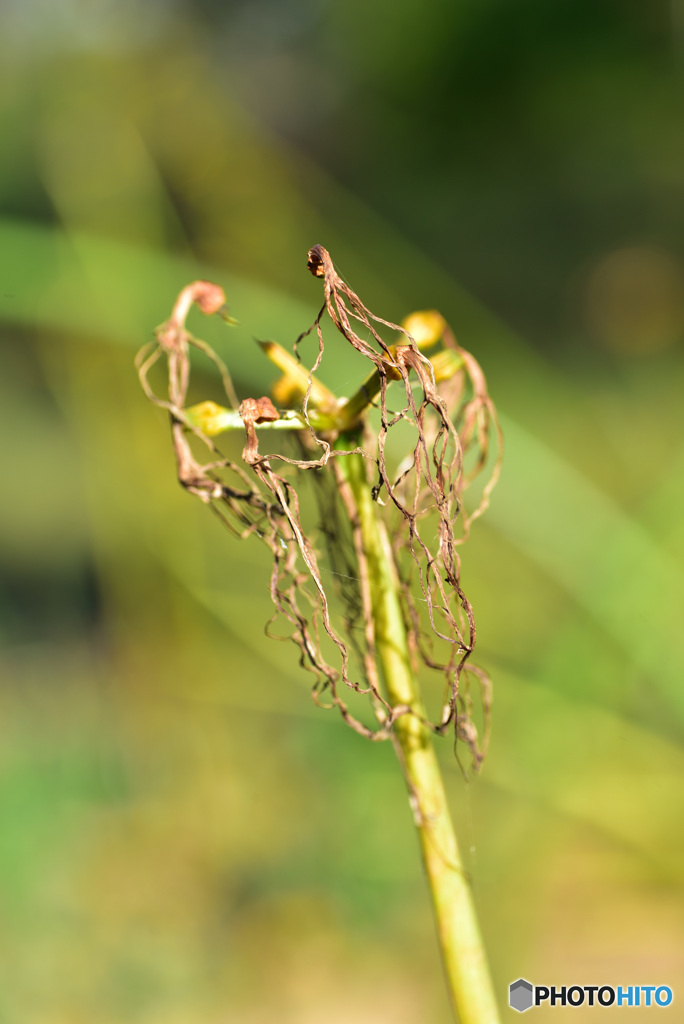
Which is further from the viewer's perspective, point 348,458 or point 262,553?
point 262,553

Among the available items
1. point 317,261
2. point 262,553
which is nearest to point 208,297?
point 317,261

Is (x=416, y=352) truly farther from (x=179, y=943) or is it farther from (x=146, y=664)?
(x=146, y=664)

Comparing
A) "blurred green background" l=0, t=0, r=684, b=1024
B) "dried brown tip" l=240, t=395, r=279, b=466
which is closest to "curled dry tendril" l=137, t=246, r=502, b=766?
"dried brown tip" l=240, t=395, r=279, b=466

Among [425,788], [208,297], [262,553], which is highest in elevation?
[262,553]

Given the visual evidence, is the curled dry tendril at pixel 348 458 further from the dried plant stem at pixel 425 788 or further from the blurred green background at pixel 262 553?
the blurred green background at pixel 262 553

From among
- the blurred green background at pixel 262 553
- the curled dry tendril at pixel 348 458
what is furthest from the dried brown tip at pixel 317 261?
the blurred green background at pixel 262 553

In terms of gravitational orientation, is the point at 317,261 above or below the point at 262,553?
below

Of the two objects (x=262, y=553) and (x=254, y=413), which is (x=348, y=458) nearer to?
(x=254, y=413)
